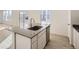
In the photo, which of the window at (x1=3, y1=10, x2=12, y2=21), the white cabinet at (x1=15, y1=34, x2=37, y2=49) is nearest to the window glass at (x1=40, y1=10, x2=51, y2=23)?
the white cabinet at (x1=15, y1=34, x2=37, y2=49)

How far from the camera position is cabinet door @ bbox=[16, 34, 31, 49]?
1.12 meters

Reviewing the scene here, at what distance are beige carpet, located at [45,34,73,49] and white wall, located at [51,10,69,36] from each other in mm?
70

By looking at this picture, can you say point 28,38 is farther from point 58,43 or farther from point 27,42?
A: point 58,43

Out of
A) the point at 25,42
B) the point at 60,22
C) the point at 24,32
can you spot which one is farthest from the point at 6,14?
the point at 60,22

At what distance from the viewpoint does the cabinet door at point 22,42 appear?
3.67 ft

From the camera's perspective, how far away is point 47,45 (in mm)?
1216

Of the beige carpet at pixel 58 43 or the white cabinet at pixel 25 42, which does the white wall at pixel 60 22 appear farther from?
the white cabinet at pixel 25 42

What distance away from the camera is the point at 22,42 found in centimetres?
113

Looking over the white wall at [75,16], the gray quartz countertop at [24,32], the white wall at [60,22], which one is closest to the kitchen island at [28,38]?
the gray quartz countertop at [24,32]

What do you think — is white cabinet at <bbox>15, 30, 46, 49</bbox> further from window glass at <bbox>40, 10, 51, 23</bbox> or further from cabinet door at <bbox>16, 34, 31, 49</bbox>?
window glass at <bbox>40, 10, 51, 23</bbox>
